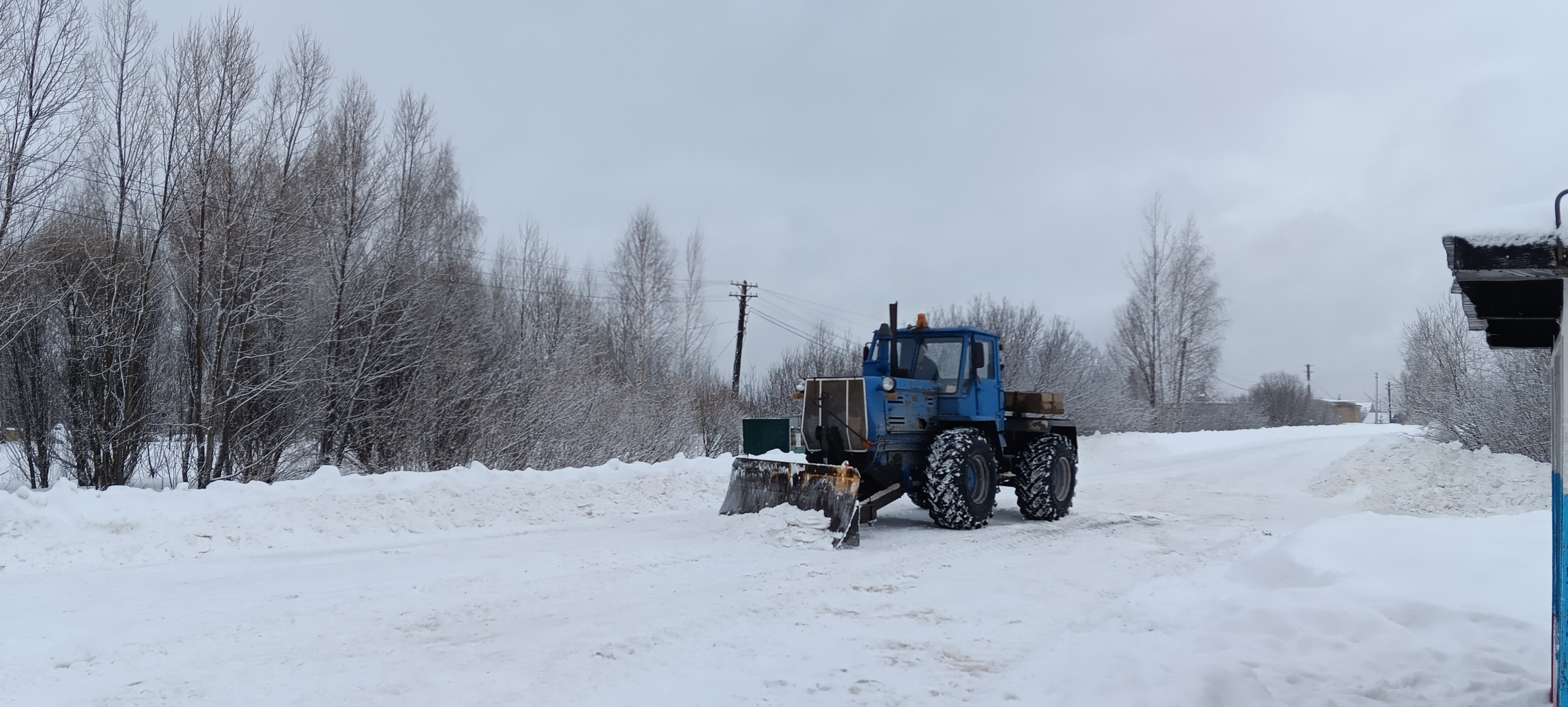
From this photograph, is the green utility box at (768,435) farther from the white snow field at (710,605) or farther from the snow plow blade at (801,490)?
the snow plow blade at (801,490)

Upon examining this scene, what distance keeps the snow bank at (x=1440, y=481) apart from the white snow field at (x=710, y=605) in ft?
16.7

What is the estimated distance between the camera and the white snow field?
5.15 m

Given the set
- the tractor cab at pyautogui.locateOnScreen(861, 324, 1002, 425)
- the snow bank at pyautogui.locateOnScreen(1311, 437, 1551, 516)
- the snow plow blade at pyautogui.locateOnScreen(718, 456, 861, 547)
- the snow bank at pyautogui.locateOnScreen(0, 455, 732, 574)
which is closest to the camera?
the snow bank at pyautogui.locateOnScreen(0, 455, 732, 574)

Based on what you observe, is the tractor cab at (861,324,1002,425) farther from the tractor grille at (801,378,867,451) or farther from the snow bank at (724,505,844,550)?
the snow bank at (724,505,844,550)

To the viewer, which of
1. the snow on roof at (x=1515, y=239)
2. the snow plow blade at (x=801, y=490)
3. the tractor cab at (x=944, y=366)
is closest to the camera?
the snow on roof at (x=1515, y=239)

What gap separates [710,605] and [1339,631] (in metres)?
4.09

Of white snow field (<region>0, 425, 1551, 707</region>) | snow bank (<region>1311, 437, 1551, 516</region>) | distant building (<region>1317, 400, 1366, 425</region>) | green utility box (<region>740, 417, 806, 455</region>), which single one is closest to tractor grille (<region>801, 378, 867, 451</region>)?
white snow field (<region>0, 425, 1551, 707</region>)

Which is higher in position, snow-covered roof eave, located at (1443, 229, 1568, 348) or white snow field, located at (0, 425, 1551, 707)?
snow-covered roof eave, located at (1443, 229, 1568, 348)

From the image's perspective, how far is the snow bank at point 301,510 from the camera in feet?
29.1

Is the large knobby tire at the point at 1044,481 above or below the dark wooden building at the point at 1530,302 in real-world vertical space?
below

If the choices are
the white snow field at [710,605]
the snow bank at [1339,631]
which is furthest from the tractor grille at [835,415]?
the snow bank at [1339,631]

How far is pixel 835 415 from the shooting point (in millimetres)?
11555

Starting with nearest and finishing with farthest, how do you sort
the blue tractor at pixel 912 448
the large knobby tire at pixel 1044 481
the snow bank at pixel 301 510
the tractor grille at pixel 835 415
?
1. the snow bank at pixel 301 510
2. the blue tractor at pixel 912 448
3. the tractor grille at pixel 835 415
4. the large knobby tire at pixel 1044 481

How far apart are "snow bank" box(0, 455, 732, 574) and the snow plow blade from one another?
1.87 metres
